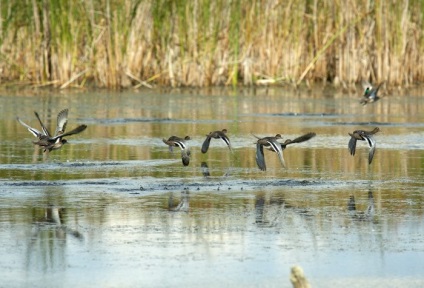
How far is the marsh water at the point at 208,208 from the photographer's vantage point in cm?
611

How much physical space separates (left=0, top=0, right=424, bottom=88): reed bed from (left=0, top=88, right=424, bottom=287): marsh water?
16.5 feet

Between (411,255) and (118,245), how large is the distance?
5.81 feet

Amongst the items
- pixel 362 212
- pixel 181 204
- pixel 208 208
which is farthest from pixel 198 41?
pixel 362 212

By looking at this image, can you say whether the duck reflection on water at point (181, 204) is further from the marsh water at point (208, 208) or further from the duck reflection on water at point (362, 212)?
the duck reflection on water at point (362, 212)

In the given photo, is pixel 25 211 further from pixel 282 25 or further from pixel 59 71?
pixel 282 25

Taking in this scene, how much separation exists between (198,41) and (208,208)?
12605mm

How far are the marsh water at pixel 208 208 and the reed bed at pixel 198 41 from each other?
5038mm

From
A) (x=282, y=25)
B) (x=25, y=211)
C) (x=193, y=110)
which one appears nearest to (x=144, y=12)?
(x=282, y=25)

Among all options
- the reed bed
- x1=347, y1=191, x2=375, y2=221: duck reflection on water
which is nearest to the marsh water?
x1=347, y1=191, x2=375, y2=221: duck reflection on water

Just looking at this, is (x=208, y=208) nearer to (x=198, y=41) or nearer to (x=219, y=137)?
(x=219, y=137)

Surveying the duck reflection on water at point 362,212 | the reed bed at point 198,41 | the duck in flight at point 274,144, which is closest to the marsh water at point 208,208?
the duck reflection on water at point 362,212

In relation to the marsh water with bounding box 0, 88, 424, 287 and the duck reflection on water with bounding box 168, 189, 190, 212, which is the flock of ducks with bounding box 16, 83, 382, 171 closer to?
the marsh water with bounding box 0, 88, 424, 287

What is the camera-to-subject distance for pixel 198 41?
808 inches

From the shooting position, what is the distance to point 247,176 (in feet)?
32.7
